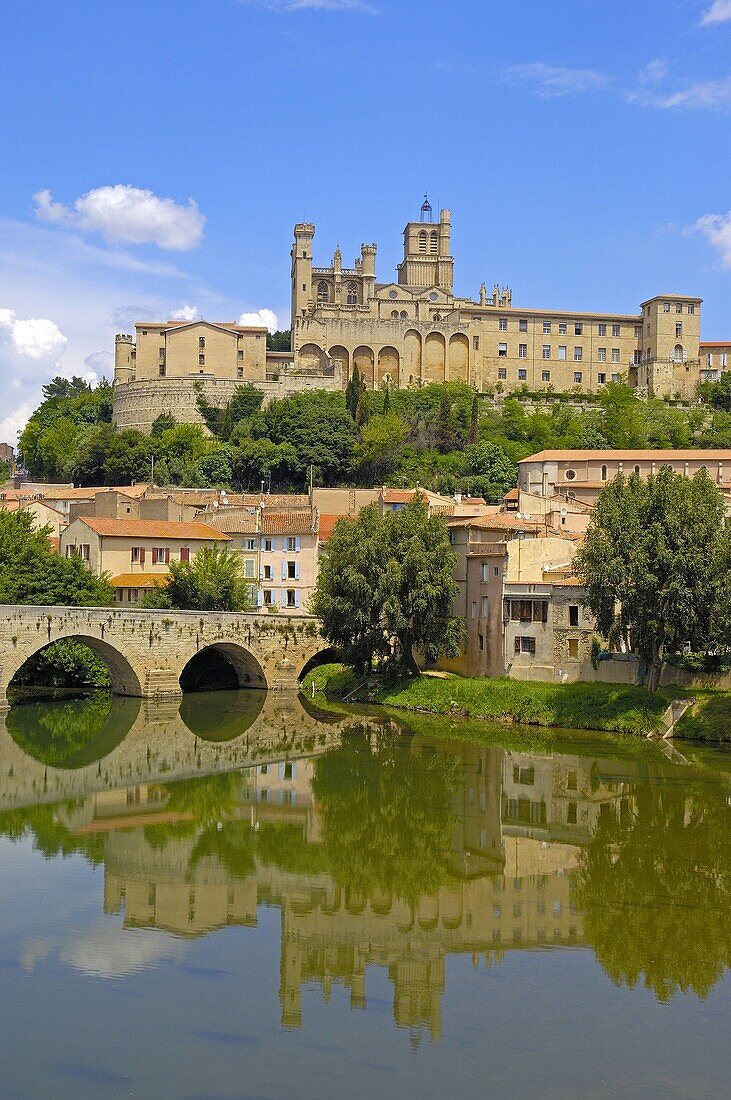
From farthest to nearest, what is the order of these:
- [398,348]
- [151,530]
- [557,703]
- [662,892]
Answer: [398,348], [151,530], [557,703], [662,892]

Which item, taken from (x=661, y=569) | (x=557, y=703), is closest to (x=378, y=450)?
(x=557, y=703)

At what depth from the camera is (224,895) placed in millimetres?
19062

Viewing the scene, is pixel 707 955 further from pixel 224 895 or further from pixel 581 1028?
pixel 224 895

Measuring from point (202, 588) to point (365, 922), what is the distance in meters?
28.3

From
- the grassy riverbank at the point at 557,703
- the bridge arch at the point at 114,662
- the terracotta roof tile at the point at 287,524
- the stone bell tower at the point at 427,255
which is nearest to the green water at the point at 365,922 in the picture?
the grassy riverbank at the point at 557,703

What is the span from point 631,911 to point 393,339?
77.2m

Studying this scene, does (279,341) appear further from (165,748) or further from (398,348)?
(165,748)

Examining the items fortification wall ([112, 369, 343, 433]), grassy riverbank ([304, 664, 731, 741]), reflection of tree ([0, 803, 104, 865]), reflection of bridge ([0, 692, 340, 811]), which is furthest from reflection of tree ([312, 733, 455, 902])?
fortification wall ([112, 369, 343, 433])

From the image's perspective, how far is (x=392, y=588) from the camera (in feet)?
126

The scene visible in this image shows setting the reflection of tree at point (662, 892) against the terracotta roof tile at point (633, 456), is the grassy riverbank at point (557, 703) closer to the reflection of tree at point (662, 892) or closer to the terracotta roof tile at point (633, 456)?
the reflection of tree at point (662, 892)

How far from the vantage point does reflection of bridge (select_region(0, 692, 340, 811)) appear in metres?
27.4

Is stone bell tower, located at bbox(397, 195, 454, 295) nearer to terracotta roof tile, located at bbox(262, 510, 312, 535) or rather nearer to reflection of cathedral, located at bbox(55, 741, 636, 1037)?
terracotta roof tile, located at bbox(262, 510, 312, 535)

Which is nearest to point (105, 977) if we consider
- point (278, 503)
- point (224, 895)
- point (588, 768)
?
point (224, 895)

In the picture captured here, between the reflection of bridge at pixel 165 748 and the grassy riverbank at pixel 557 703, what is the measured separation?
3702mm
